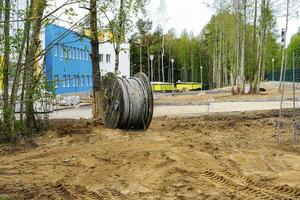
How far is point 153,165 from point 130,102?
5.80 metres

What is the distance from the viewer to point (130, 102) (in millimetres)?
15773

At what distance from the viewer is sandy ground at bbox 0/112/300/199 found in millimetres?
8031

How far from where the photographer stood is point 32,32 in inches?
451

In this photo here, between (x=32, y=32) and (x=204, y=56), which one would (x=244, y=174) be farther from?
(x=204, y=56)

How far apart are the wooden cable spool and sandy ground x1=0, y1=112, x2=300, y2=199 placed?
438mm

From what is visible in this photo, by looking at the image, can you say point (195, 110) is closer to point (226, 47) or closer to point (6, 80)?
point (6, 80)

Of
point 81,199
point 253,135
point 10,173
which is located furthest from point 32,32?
point 253,135

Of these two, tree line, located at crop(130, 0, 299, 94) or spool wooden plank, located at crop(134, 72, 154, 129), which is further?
tree line, located at crop(130, 0, 299, 94)

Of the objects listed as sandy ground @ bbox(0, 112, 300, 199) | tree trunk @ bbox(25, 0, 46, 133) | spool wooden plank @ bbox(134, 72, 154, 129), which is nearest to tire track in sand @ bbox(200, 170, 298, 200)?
sandy ground @ bbox(0, 112, 300, 199)

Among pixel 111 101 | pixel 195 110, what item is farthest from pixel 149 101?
pixel 195 110

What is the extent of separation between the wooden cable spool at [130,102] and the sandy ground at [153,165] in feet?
1.44

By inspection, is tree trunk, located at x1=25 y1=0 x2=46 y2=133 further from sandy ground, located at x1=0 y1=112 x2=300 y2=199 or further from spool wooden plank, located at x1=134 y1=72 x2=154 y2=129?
spool wooden plank, located at x1=134 y1=72 x2=154 y2=129

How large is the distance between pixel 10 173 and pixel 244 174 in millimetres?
4338

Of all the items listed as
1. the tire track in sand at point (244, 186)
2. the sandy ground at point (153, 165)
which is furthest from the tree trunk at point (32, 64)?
the tire track in sand at point (244, 186)
